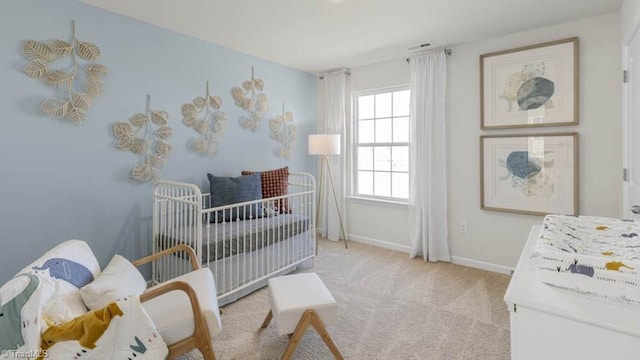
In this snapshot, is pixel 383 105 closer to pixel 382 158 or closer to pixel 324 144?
pixel 382 158

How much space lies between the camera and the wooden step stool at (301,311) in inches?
69.6

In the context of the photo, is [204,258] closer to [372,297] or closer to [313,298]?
[313,298]

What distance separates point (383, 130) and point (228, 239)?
249cm

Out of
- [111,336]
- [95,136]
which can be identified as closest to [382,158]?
[95,136]

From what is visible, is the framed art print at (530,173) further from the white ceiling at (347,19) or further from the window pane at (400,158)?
the white ceiling at (347,19)

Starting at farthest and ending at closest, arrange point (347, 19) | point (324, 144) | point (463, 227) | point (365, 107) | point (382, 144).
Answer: point (365, 107) → point (382, 144) → point (324, 144) → point (463, 227) → point (347, 19)

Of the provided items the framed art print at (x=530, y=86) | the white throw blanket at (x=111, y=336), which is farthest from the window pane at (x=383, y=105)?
the white throw blanket at (x=111, y=336)

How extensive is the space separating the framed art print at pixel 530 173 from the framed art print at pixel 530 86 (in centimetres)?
16

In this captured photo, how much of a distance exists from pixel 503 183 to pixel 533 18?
148 cm

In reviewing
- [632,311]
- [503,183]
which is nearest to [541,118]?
[503,183]

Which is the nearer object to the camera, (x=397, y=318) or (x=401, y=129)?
(x=397, y=318)

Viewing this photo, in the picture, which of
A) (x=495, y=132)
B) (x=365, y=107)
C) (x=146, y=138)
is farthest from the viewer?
(x=365, y=107)

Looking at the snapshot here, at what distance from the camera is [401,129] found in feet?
13.0

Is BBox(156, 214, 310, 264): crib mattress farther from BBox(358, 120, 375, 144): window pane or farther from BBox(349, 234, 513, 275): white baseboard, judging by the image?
BBox(358, 120, 375, 144): window pane
